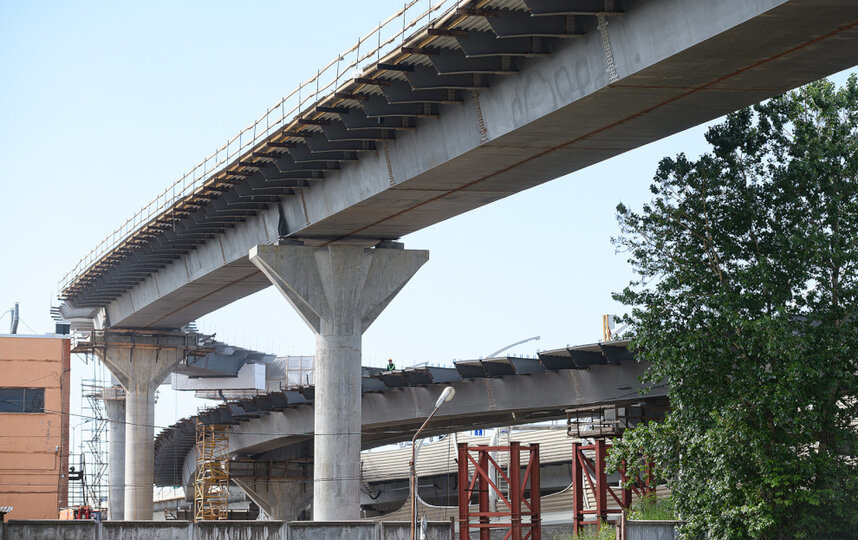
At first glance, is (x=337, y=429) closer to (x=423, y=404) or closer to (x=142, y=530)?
(x=142, y=530)

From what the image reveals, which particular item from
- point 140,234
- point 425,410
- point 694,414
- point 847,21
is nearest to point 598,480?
point 425,410

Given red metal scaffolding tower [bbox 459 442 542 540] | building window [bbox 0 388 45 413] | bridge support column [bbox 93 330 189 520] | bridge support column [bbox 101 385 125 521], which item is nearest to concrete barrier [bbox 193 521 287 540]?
red metal scaffolding tower [bbox 459 442 542 540]

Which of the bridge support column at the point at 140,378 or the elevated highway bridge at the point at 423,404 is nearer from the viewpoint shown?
the elevated highway bridge at the point at 423,404

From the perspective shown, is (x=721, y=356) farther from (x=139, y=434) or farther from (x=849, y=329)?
(x=139, y=434)

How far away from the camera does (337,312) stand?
35.1m

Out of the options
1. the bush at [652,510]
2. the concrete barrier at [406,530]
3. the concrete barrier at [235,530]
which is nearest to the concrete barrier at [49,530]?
the concrete barrier at [235,530]

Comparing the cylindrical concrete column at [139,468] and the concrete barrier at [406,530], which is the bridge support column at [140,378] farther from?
the concrete barrier at [406,530]

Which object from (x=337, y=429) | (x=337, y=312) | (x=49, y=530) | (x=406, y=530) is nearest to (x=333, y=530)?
(x=406, y=530)

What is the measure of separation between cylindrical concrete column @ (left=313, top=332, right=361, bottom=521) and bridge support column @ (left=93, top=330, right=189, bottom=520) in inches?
970

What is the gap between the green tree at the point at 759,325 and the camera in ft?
81.3

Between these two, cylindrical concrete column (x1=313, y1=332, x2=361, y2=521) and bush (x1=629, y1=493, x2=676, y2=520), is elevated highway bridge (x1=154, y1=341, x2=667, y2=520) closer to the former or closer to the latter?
bush (x1=629, y1=493, x2=676, y2=520)

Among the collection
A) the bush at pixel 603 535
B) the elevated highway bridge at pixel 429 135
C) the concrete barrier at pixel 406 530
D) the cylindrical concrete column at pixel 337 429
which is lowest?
the bush at pixel 603 535

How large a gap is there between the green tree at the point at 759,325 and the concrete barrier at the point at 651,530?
873mm

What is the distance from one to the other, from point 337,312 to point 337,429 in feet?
12.1
